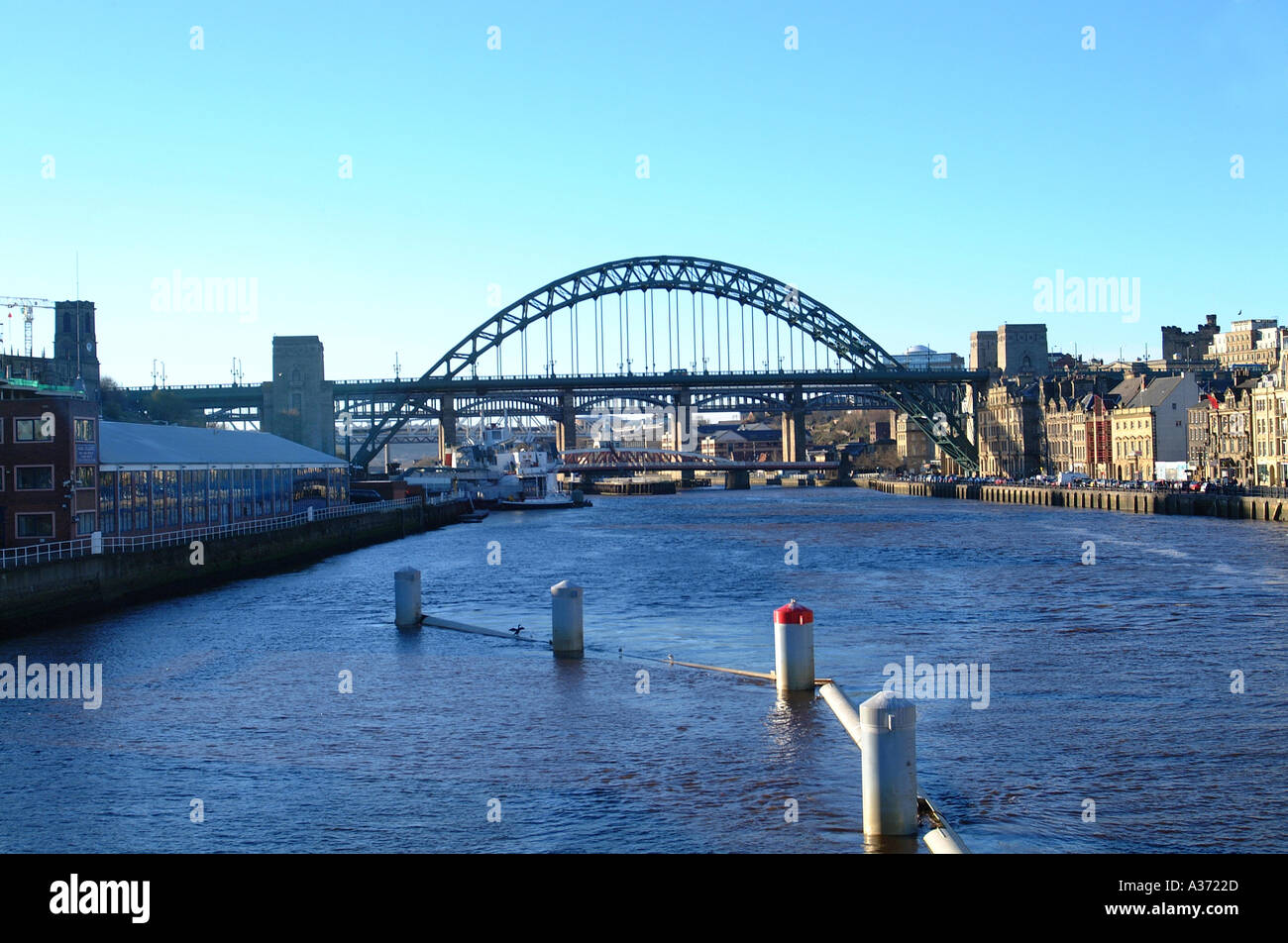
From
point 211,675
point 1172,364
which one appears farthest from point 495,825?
point 1172,364

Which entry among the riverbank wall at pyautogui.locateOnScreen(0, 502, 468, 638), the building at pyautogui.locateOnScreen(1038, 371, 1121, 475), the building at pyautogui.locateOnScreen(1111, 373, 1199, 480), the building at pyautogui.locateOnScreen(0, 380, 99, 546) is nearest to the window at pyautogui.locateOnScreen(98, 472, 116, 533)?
the riverbank wall at pyautogui.locateOnScreen(0, 502, 468, 638)

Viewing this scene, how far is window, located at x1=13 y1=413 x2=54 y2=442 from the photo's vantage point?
33.1m

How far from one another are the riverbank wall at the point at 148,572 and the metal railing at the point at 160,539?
40 cm

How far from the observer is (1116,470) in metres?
100

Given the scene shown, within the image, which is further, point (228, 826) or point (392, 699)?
point (392, 699)

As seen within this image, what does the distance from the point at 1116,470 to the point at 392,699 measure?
298ft

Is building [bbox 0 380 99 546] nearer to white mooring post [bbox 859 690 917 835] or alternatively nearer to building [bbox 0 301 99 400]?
white mooring post [bbox 859 690 917 835]

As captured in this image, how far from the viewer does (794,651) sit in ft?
57.0

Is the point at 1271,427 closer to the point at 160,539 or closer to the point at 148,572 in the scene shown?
the point at 160,539

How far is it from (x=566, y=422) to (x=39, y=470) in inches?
4388

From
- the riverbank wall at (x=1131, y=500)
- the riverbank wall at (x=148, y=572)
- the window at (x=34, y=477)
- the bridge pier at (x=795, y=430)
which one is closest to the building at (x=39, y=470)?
the window at (x=34, y=477)

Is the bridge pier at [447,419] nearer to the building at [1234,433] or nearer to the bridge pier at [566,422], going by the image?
the bridge pier at [566,422]

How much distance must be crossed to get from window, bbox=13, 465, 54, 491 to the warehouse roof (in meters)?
2.93
